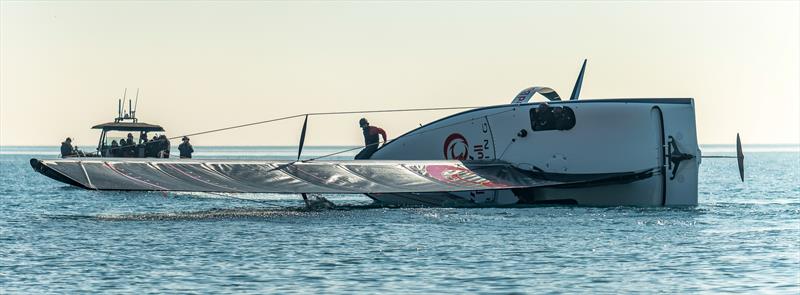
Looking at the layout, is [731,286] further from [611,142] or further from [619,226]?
[611,142]

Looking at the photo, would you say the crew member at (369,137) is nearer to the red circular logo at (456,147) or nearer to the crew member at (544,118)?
the red circular logo at (456,147)

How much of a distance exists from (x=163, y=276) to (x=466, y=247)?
6.16 meters

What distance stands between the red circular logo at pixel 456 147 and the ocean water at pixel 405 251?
1.90m

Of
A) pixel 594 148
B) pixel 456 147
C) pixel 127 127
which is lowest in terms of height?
pixel 594 148

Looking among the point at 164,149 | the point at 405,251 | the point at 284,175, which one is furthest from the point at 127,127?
the point at 405,251

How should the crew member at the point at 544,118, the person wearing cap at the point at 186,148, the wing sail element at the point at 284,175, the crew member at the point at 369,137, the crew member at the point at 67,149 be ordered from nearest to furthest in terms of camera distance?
1. the wing sail element at the point at 284,175
2. the crew member at the point at 544,118
3. the crew member at the point at 369,137
4. the person wearing cap at the point at 186,148
5. the crew member at the point at 67,149

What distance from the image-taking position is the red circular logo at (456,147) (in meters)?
34.8

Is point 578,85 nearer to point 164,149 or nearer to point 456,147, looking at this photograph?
point 456,147

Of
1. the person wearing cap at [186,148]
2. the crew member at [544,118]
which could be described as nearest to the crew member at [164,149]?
the person wearing cap at [186,148]

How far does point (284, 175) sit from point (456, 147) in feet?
19.7

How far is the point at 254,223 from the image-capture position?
95.4 ft

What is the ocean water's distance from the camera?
1869 centimetres

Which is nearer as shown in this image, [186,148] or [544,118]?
[544,118]

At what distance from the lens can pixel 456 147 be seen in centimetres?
3497
